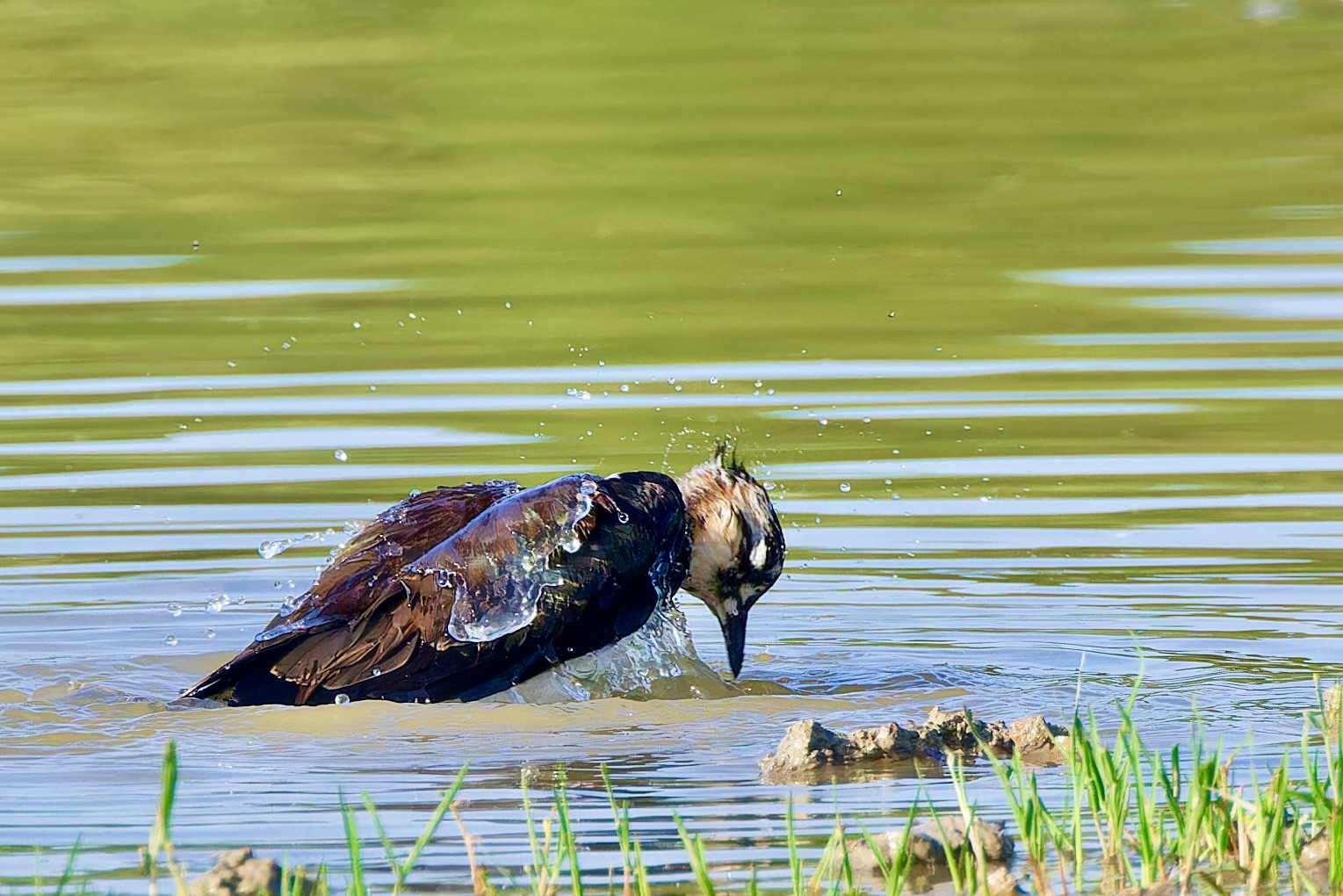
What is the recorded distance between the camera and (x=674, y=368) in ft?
39.6

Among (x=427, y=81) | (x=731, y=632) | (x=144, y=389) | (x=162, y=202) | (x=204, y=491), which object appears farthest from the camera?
(x=427, y=81)

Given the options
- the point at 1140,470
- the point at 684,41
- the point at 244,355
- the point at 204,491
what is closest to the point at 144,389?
the point at 244,355

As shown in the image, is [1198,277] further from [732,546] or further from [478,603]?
[478,603]

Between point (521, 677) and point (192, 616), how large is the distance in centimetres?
194

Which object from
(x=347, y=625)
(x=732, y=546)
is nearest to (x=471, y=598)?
(x=347, y=625)

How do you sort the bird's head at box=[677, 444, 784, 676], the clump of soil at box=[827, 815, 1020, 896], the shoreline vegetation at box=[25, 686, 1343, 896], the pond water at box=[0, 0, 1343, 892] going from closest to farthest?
the shoreline vegetation at box=[25, 686, 1343, 896]
the clump of soil at box=[827, 815, 1020, 896]
the pond water at box=[0, 0, 1343, 892]
the bird's head at box=[677, 444, 784, 676]

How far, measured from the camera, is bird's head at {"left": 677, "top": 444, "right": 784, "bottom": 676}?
7785 millimetres

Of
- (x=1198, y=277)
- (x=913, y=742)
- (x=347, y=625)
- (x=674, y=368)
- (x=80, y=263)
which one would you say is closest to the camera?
(x=913, y=742)

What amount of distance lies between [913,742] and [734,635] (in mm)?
1406

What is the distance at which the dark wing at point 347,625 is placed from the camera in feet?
23.6

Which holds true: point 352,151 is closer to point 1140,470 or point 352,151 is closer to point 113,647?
point 1140,470

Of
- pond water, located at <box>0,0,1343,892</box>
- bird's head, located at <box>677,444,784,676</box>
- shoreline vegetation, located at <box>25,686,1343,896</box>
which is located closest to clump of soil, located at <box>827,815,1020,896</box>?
shoreline vegetation, located at <box>25,686,1343,896</box>

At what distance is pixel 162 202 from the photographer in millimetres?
16234

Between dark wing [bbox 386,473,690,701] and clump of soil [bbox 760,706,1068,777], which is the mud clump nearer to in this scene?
clump of soil [bbox 760,706,1068,777]
